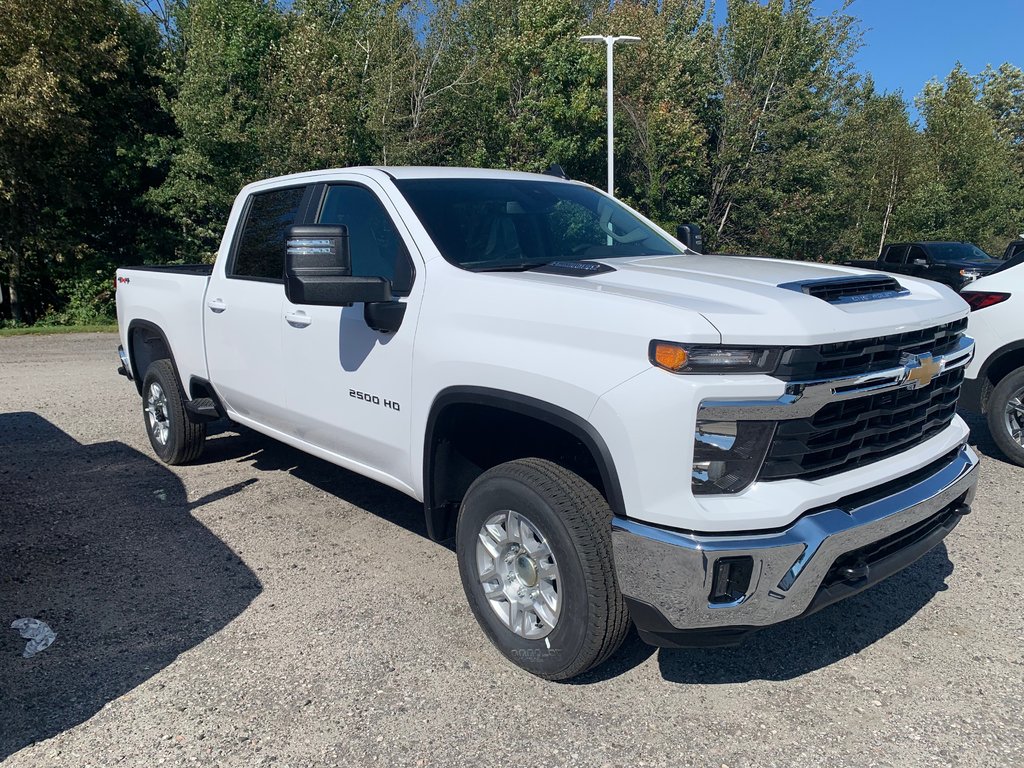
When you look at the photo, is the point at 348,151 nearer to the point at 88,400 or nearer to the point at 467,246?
the point at 88,400

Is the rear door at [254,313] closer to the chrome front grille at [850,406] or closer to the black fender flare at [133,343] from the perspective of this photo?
the black fender flare at [133,343]

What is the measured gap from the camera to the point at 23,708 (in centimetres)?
309

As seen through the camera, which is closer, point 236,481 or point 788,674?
point 788,674

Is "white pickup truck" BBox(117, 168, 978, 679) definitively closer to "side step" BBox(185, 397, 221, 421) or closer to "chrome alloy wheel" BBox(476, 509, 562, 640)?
"chrome alloy wheel" BBox(476, 509, 562, 640)

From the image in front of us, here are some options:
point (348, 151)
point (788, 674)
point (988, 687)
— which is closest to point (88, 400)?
point (788, 674)

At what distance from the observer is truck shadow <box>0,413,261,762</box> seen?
3230 mm

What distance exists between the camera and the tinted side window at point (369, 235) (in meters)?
3.74

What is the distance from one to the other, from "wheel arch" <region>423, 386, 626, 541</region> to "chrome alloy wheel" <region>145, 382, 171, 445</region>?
3251 millimetres

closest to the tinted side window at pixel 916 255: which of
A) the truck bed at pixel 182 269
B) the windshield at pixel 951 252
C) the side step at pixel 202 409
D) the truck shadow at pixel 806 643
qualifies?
the windshield at pixel 951 252

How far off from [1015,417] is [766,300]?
4234 mm

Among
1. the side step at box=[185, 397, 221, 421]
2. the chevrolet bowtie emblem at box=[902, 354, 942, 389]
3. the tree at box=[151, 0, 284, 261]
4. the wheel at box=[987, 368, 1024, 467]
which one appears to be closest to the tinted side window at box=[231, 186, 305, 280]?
the side step at box=[185, 397, 221, 421]

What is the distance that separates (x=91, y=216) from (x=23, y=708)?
19.0m

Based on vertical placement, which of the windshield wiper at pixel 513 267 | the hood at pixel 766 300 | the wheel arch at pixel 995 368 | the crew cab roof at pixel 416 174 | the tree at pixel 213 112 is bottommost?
the wheel arch at pixel 995 368

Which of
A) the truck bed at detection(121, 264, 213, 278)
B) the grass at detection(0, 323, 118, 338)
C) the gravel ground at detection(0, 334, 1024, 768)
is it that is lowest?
the grass at detection(0, 323, 118, 338)
